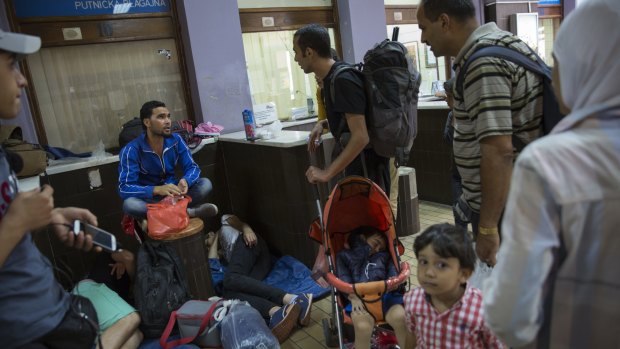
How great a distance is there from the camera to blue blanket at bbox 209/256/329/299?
3508 mm

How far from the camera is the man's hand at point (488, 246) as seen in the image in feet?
5.53

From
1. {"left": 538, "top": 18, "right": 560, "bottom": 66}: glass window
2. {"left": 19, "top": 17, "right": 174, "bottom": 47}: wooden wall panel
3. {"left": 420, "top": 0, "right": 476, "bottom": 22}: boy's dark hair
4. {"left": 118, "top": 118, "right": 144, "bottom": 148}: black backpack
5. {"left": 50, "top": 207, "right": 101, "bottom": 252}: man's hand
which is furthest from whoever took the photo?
{"left": 538, "top": 18, "right": 560, "bottom": 66}: glass window

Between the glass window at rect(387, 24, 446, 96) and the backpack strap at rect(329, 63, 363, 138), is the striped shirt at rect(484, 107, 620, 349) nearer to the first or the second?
the backpack strap at rect(329, 63, 363, 138)

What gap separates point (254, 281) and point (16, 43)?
2457 millimetres

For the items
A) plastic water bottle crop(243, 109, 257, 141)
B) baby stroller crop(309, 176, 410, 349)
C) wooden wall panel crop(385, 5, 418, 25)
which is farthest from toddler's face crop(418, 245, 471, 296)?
wooden wall panel crop(385, 5, 418, 25)

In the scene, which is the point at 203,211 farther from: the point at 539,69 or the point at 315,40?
the point at 539,69

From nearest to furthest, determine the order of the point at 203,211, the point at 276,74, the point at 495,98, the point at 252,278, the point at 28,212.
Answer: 1. the point at 28,212
2. the point at 495,98
3. the point at 252,278
4. the point at 203,211
5. the point at 276,74

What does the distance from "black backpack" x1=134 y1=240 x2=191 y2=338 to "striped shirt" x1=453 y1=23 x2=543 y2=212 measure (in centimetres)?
218

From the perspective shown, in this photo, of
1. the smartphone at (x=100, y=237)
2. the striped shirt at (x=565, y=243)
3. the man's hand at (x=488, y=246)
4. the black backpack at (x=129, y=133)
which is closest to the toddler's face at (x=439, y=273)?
the man's hand at (x=488, y=246)

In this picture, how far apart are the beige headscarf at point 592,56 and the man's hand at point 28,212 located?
1.39 metres

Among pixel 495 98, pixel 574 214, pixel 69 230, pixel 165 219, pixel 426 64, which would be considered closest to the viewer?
pixel 574 214

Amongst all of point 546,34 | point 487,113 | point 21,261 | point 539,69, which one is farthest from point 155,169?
point 546,34

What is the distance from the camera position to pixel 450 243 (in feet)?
5.37

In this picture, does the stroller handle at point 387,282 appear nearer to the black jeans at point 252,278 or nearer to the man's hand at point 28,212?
the black jeans at point 252,278
